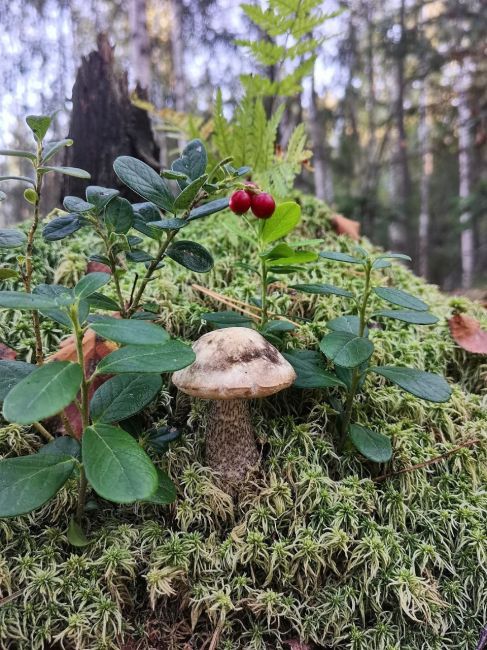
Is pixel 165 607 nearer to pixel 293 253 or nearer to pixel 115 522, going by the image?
pixel 115 522

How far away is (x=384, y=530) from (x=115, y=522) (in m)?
0.89

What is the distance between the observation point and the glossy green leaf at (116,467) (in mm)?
976

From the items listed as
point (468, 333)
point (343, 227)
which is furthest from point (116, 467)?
point (343, 227)

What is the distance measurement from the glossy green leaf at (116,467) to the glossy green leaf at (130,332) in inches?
10.2

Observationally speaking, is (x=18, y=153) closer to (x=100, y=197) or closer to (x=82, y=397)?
(x=100, y=197)

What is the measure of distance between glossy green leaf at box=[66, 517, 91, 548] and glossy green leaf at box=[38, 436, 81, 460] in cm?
Answer: 21

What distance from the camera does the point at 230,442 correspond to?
1.56 metres

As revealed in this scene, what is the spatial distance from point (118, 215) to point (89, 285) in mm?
315

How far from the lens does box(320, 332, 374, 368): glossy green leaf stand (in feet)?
4.49

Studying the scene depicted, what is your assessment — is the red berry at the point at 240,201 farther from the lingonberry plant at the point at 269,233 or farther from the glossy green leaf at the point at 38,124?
the glossy green leaf at the point at 38,124

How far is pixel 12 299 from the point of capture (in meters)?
1.03

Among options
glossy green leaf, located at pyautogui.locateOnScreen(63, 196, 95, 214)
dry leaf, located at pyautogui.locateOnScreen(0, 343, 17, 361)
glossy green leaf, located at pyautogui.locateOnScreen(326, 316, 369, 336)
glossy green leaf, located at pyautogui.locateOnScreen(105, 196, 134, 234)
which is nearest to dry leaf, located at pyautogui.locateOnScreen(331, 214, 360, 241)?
glossy green leaf, located at pyautogui.locateOnScreen(326, 316, 369, 336)

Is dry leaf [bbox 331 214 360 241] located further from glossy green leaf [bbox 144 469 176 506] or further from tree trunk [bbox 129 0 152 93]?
tree trunk [bbox 129 0 152 93]

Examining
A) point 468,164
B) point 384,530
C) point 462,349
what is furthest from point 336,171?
point 384,530
